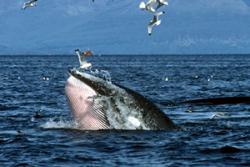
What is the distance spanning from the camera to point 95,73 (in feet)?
76.4

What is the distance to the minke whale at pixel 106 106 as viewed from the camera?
2259cm

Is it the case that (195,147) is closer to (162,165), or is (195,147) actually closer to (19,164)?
(162,165)

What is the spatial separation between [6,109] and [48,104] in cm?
469

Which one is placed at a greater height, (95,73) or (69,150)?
(95,73)

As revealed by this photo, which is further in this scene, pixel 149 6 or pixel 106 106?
pixel 106 106

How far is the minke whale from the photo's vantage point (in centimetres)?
2259

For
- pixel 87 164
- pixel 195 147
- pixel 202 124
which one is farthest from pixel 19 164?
pixel 202 124

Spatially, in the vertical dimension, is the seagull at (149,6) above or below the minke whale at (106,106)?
above

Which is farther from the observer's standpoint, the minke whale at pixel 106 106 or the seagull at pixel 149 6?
the minke whale at pixel 106 106

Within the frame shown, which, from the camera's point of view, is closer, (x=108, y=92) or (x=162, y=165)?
(x=162, y=165)

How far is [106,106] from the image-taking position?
2298 cm

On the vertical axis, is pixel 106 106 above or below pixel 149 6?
below

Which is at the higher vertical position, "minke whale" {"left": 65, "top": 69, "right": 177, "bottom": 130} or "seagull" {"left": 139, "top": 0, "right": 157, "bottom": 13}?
"seagull" {"left": 139, "top": 0, "right": 157, "bottom": 13}

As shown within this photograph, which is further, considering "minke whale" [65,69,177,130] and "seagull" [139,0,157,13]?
"minke whale" [65,69,177,130]
